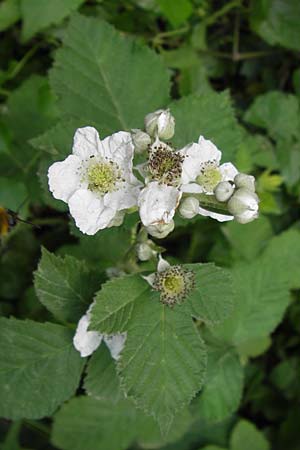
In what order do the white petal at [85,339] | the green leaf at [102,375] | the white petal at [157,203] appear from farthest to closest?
1. the green leaf at [102,375]
2. the white petal at [85,339]
3. the white petal at [157,203]

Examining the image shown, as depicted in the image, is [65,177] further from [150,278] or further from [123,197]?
[150,278]

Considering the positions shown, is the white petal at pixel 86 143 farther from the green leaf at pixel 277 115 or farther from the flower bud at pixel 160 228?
the green leaf at pixel 277 115

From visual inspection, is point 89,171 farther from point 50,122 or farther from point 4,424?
point 4,424

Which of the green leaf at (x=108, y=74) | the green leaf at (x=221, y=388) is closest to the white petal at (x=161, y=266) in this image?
the green leaf at (x=108, y=74)

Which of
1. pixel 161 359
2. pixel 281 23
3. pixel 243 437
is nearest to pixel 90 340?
pixel 161 359

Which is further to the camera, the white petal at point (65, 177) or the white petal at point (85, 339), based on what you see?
the white petal at point (85, 339)

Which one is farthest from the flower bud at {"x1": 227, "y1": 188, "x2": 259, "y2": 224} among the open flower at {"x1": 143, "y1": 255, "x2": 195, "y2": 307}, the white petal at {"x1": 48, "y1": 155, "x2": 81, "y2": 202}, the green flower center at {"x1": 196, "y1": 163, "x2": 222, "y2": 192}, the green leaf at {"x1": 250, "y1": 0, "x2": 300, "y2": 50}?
the green leaf at {"x1": 250, "y1": 0, "x2": 300, "y2": 50}

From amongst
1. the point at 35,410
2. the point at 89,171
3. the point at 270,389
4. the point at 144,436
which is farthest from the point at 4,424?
the point at 89,171

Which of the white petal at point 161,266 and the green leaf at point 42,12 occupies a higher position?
the green leaf at point 42,12
